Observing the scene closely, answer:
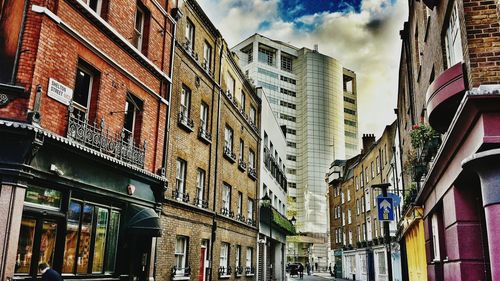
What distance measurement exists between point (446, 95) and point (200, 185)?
12.8 meters

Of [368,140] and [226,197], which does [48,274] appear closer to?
[226,197]

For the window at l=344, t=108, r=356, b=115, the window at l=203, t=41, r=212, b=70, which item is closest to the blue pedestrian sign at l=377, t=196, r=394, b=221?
the window at l=203, t=41, r=212, b=70

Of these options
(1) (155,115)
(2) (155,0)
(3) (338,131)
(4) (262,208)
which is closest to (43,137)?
→ (1) (155,115)

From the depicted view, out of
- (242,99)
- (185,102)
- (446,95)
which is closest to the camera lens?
(446,95)

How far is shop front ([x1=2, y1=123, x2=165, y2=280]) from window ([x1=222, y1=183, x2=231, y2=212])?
7.99 metres

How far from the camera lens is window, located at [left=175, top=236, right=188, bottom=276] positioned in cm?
1672

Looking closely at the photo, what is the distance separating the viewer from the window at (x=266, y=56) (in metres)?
113

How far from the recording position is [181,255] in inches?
673

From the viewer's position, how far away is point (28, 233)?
9461 millimetres

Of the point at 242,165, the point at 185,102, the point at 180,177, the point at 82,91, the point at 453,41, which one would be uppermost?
the point at 185,102

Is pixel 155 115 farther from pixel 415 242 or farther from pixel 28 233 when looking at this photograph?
pixel 415 242

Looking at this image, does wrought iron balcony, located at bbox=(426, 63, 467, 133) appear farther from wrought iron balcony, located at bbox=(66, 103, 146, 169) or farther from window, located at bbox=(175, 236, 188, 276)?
window, located at bbox=(175, 236, 188, 276)

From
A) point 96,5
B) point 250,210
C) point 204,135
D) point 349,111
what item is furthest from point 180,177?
point 349,111

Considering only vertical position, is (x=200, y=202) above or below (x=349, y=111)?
below
